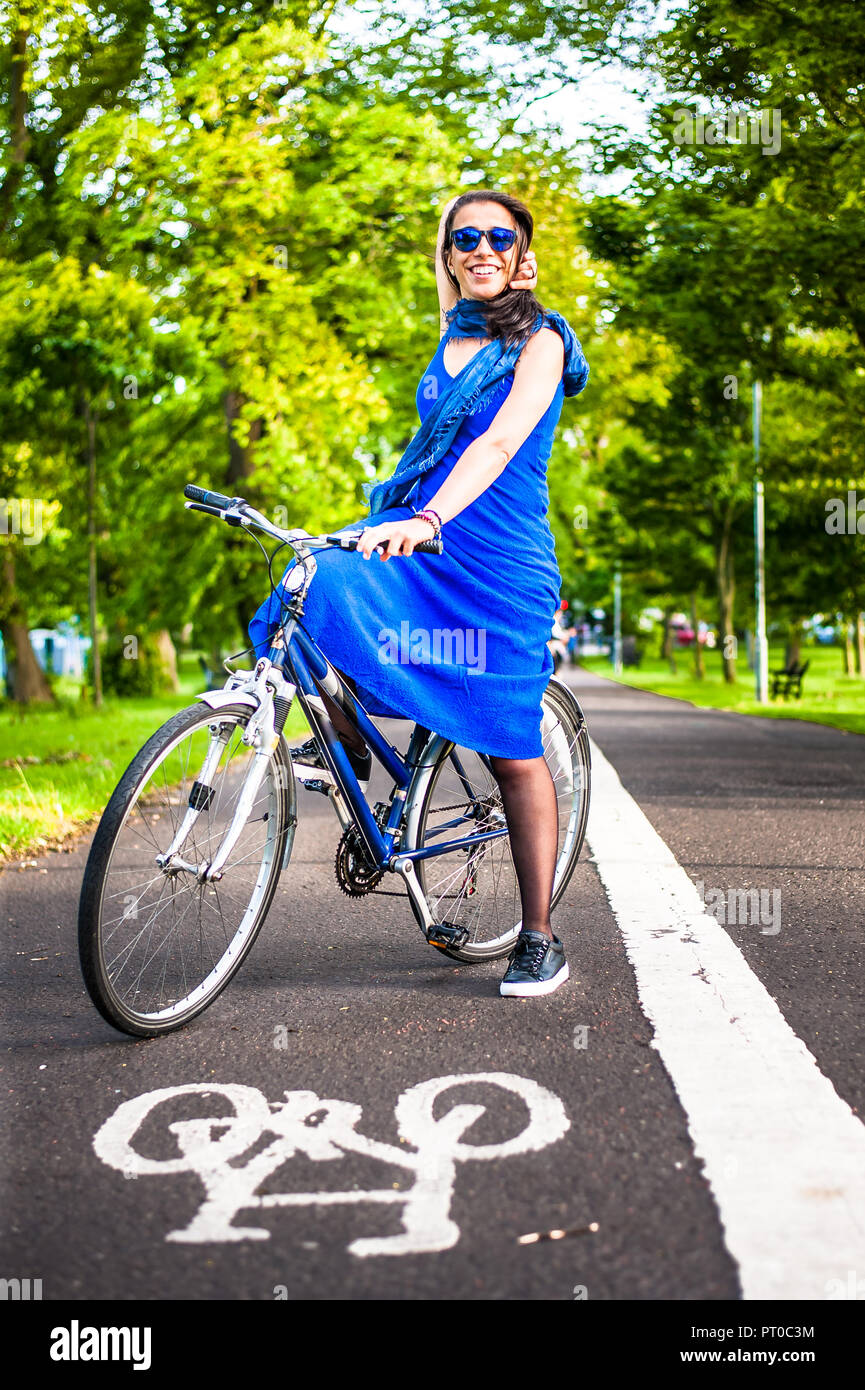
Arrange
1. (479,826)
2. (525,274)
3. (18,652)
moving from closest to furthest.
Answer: (525,274), (479,826), (18,652)

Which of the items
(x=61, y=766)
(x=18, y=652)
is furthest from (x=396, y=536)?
(x=18, y=652)

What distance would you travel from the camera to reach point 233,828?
3.46 meters

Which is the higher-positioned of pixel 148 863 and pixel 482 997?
pixel 148 863

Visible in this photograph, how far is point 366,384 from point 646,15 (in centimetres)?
632

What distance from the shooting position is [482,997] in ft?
12.0

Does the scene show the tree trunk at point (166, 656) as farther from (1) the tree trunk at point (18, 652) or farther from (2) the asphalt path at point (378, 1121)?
(2) the asphalt path at point (378, 1121)

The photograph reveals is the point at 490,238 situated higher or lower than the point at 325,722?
higher

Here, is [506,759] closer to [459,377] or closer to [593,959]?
[593,959]

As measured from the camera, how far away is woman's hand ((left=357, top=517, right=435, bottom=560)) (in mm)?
3346

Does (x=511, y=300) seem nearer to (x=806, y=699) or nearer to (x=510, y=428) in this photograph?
(x=510, y=428)

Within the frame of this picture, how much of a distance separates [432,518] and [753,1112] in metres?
1.61

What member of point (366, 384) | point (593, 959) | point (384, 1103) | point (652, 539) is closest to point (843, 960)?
point (593, 959)

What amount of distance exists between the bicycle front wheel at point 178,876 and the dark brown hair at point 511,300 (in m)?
1.22

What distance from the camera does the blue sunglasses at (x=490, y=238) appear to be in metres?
3.67
